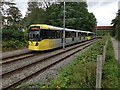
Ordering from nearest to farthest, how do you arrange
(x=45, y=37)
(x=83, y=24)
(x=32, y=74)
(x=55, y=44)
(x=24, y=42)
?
1. (x=32, y=74)
2. (x=45, y=37)
3. (x=55, y=44)
4. (x=24, y=42)
5. (x=83, y=24)

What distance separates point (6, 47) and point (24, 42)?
6803 millimetres

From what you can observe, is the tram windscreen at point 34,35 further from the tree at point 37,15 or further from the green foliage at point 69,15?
the tree at point 37,15

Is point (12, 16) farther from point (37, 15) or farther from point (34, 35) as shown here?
point (37, 15)

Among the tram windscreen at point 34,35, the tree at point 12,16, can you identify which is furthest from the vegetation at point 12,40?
the tram windscreen at point 34,35

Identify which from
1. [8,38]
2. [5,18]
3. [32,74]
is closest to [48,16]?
[5,18]

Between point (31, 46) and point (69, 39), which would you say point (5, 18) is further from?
point (31, 46)

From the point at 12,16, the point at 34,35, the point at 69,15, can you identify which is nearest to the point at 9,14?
the point at 12,16

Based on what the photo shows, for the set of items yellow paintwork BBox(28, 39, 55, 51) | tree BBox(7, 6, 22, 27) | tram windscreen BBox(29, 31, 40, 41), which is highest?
tree BBox(7, 6, 22, 27)

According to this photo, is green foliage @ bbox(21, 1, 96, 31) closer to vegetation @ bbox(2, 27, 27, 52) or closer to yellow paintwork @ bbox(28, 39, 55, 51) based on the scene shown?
vegetation @ bbox(2, 27, 27, 52)

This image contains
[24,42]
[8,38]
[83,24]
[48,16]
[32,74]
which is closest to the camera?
[32,74]

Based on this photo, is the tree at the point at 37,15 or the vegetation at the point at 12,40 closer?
the vegetation at the point at 12,40

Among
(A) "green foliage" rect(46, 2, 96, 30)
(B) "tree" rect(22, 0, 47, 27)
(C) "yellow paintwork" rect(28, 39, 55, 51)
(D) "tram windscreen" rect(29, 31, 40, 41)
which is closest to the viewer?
(D) "tram windscreen" rect(29, 31, 40, 41)

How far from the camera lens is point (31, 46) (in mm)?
24109

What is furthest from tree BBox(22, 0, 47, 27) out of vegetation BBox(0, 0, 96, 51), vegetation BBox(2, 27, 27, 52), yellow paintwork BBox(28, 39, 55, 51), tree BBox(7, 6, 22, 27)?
yellow paintwork BBox(28, 39, 55, 51)
